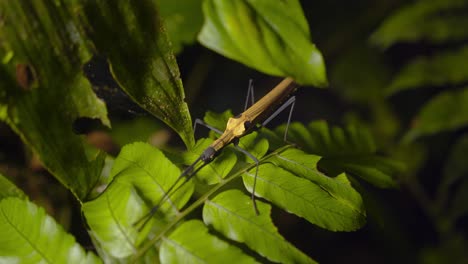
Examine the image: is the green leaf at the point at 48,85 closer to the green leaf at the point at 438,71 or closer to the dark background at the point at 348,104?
the dark background at the point at 348,104

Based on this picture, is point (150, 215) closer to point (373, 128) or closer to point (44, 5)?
point (44, 5)

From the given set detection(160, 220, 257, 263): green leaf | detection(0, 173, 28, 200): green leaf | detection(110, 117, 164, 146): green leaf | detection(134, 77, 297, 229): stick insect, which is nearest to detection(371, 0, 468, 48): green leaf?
detection(134, 77, 297, 229): stick insect

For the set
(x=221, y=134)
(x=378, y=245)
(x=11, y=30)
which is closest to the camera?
(x=11, y=30)

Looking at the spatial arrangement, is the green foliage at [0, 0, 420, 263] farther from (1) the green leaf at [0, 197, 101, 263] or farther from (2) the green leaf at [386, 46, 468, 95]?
(2) the green leaf at [386, 46, 468, 95]

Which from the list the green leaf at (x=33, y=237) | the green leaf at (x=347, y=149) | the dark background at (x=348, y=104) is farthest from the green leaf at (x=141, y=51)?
the dark background at (x=348, y=104)

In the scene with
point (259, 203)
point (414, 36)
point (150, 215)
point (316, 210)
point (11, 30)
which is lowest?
point (414, 36)

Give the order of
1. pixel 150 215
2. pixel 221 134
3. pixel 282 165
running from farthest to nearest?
pixel 221 134 → pixel 282 165 → pixel 150 215

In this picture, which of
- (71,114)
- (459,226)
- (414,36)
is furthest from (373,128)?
(71,114)
